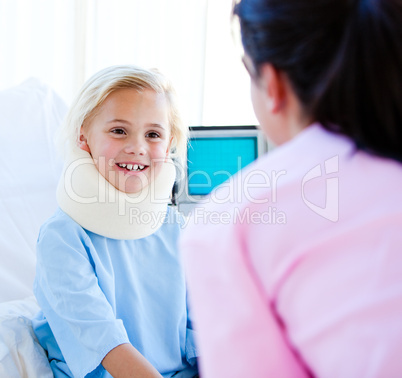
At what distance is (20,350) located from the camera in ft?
3.32

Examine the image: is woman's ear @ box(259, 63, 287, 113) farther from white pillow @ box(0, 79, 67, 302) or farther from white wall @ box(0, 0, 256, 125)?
white wall @ box(0, 0, 256, 125)

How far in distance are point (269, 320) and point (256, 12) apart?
316 millimetres

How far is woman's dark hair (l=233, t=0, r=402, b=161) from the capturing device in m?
0.47

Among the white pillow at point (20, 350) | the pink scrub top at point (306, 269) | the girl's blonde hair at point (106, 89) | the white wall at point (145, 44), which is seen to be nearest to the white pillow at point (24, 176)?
the white pillow at point (20, 350)

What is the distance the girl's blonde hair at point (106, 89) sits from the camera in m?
1.11

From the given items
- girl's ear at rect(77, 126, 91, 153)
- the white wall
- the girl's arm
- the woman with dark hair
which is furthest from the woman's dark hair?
the white wall

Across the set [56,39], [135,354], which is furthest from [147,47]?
[135,354]

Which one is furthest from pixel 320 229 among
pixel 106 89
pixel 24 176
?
pixel 24 176

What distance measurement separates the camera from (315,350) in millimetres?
458

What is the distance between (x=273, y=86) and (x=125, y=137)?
645 millimetres

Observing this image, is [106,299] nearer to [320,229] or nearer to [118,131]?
[118,131]

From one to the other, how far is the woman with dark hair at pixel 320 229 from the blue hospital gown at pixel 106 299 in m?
0.49

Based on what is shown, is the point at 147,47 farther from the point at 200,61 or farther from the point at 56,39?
the point at 56,39

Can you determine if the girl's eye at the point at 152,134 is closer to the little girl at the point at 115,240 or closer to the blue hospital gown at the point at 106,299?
the little girl at the point at 115,240
